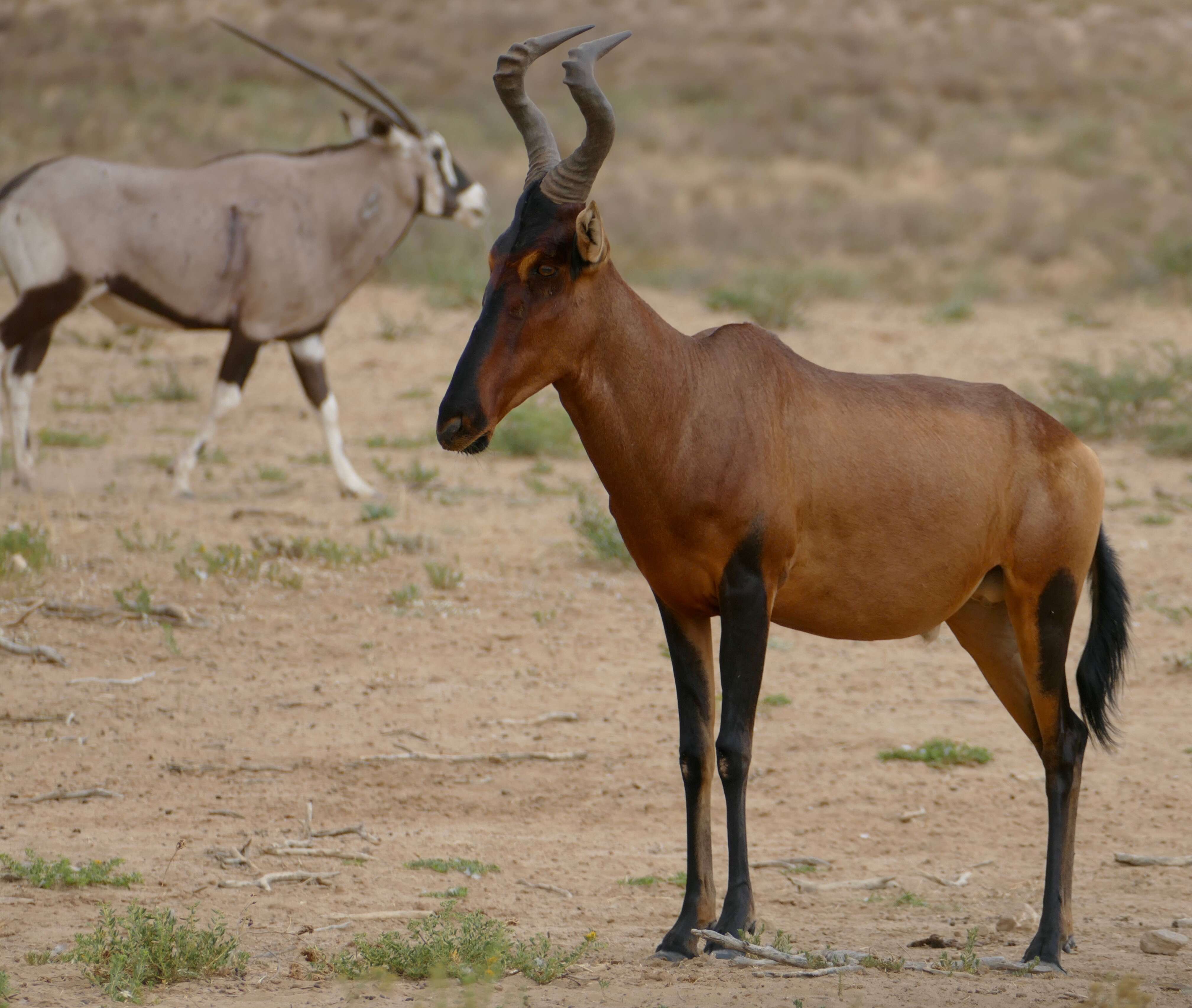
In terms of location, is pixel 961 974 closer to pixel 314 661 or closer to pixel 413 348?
pixel 314 661

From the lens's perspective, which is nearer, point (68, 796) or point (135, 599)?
point (68, 796)

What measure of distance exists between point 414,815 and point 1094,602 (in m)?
2.56

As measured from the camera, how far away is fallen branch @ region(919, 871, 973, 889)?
495 cm

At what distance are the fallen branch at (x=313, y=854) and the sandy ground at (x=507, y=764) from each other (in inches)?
1.6

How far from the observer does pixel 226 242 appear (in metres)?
9.66

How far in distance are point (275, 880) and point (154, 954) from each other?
0.96 metres

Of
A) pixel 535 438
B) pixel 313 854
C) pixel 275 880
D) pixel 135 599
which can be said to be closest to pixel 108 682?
pixel 135 599

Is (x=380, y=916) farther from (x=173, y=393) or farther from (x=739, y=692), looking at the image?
(x=173, y=393)

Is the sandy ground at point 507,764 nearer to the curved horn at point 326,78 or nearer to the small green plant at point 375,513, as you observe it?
the small green plant at point 375,513

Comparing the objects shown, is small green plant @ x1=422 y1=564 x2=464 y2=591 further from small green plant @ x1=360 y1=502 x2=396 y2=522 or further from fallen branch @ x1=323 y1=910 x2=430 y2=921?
fallen branch @ x1=323 y1=910 x2=430 y2=921

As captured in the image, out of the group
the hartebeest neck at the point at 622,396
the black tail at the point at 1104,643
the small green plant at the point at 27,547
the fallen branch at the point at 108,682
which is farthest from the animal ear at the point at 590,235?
the small green plant at the point at 27,547

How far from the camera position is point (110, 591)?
777cm

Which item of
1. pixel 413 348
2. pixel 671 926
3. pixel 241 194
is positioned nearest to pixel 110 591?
pixel 241 194

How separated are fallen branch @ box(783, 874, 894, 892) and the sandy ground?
36mm
